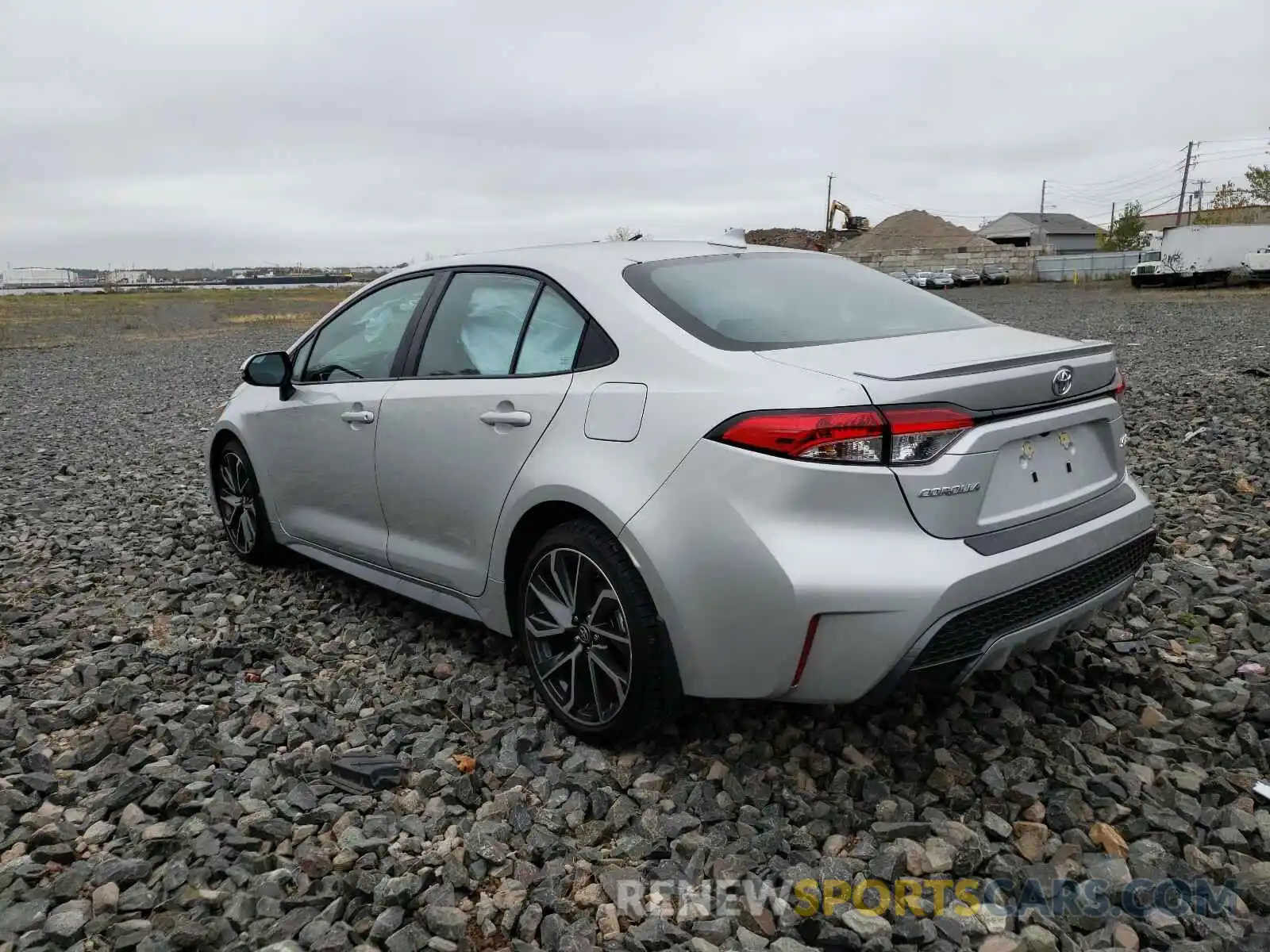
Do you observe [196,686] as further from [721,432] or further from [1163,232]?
[1163,232]

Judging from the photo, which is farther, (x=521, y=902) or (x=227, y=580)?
(x=227, y=580)

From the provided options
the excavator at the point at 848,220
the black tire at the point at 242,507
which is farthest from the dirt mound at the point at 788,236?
the black tire at the point at 242,507

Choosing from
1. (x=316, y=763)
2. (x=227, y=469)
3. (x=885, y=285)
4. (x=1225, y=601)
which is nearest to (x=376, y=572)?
(x=316, y=763)

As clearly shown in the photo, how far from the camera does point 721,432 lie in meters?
2.55

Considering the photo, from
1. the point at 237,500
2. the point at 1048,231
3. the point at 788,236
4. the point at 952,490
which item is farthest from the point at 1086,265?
the point at 952,490

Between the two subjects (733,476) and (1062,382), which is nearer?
(733,476)

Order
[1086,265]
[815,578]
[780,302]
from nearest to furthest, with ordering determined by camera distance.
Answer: [815,578] < [780,302] < [1086,265]

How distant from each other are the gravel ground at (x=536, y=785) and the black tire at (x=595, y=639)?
0.15 metres

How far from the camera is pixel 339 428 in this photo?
407cm

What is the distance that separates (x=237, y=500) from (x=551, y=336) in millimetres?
2708

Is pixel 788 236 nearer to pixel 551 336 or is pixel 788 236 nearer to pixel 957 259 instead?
pixel 957 259

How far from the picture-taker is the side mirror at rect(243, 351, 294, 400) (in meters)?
4.36

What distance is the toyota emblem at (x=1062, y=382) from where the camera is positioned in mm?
2715

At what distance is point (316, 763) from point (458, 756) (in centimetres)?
45
